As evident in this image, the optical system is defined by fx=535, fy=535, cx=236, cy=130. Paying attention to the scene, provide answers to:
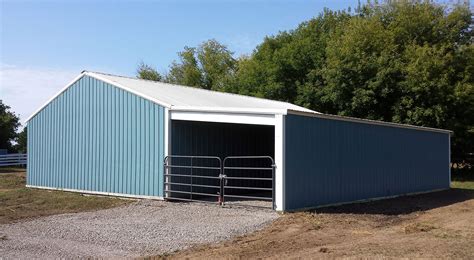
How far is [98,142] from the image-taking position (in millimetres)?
18062

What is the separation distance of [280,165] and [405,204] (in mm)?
5973

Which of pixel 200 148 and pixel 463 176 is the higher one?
pixel 200 148

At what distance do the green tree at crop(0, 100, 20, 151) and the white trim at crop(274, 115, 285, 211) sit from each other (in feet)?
114

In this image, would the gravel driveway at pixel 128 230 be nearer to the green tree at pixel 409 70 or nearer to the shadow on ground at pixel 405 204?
the shadow on ground at pixel 405 204

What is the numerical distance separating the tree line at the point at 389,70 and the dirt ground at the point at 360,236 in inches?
599

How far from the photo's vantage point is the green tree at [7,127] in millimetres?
42991

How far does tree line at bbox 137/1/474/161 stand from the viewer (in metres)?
30.3

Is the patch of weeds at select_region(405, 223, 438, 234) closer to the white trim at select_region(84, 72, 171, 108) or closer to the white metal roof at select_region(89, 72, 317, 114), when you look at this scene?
the white metal roof at select_region(89, 72, 317, 114)

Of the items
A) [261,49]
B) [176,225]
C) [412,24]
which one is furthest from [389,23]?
[176,225]

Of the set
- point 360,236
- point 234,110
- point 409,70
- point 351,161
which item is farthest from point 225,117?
point 409,70

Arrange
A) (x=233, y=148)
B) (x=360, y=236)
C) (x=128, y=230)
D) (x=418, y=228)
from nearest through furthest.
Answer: (x=360, y=236)
(x=128, y=230)
(x=418, y=228)
(x=233, y=148)

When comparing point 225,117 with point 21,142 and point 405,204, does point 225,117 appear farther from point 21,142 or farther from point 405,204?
point 21,142

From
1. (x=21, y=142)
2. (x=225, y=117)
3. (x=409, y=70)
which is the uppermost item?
(x=409, y=70)

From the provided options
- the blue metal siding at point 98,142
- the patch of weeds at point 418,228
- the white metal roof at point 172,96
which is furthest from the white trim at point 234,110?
the patch of weeds at point 418,228
